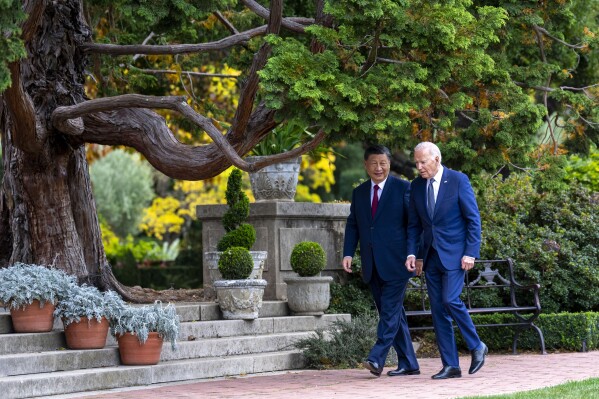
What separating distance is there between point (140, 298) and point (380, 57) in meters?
4.79

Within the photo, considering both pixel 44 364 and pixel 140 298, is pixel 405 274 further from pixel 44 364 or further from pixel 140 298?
pixel 140 298

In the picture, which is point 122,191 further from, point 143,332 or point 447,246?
point 447,246

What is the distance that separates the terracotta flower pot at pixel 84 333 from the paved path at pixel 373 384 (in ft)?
2.15

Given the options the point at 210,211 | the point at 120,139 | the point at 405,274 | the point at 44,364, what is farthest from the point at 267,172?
the point at 44,364

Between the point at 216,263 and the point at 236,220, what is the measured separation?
60 centimetres

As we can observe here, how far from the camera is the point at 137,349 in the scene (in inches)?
358

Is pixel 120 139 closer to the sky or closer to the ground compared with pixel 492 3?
→ closer to the ground

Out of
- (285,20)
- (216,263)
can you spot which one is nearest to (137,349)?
(216,263)

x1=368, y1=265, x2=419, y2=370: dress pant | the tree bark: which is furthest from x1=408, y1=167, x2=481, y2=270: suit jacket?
the tree bark

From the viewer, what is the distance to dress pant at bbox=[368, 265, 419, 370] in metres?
8.93

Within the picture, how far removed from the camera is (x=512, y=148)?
1109 cm

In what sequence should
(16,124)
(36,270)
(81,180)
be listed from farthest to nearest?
(81,180), (16,124), (36,270)

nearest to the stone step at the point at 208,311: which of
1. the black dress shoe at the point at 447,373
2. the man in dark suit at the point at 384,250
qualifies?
the man in dark suit at the point at 384,250

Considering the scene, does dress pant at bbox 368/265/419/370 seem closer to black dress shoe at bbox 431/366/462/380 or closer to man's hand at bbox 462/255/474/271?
black dress shoe at bbox 431/366/462/380
